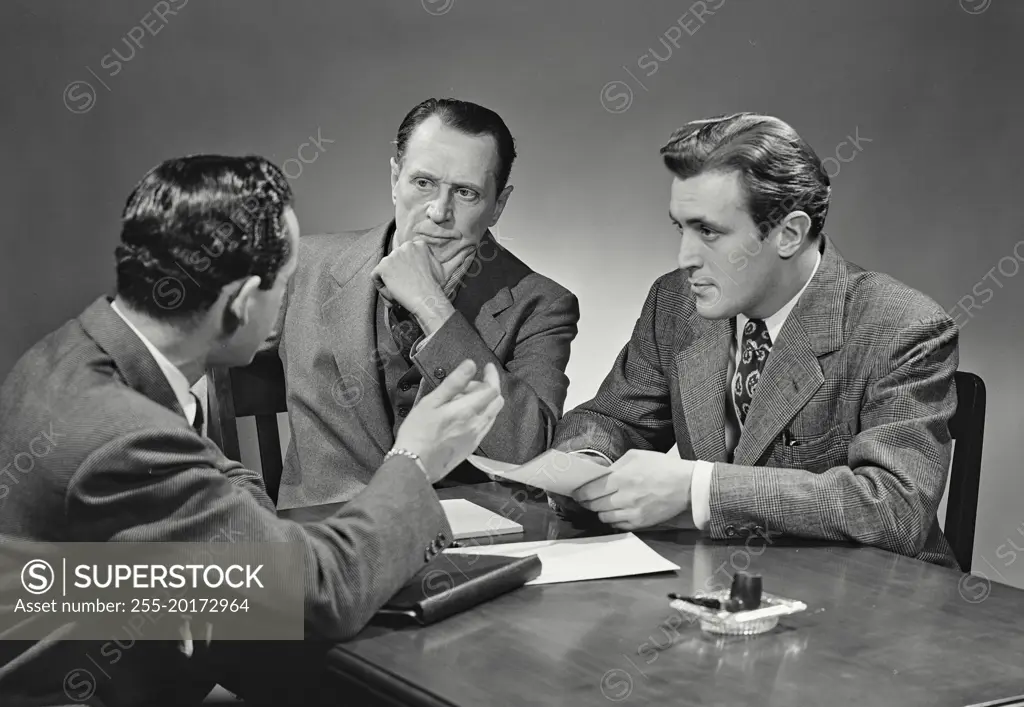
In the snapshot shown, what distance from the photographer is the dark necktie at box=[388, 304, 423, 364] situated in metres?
2.98

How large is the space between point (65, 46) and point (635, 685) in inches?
116

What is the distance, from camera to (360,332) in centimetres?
294

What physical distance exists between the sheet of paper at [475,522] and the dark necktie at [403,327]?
2.16 ft

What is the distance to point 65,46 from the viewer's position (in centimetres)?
358

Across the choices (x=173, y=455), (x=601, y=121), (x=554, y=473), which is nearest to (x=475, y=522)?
(x=554, y=473)

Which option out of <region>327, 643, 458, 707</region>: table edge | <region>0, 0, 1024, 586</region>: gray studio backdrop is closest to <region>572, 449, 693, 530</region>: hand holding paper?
<region>327, 643, 458, 707</region>: table edge

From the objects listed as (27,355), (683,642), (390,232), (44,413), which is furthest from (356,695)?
(390,232)

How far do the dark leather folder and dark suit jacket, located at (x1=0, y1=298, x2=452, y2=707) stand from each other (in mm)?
36

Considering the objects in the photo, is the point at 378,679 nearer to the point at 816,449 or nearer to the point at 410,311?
the point at 816,449

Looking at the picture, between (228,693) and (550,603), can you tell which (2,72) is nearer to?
(228,693)

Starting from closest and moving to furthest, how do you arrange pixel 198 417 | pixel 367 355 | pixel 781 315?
pixel 198 417
pixel 781 315
pixel 367 355

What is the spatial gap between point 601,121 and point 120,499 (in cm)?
285

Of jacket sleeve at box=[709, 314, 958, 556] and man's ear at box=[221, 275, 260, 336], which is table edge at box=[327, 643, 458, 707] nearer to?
man's ear at box=[221, 275, 260, 336]

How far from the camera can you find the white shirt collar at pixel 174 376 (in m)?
1.70
